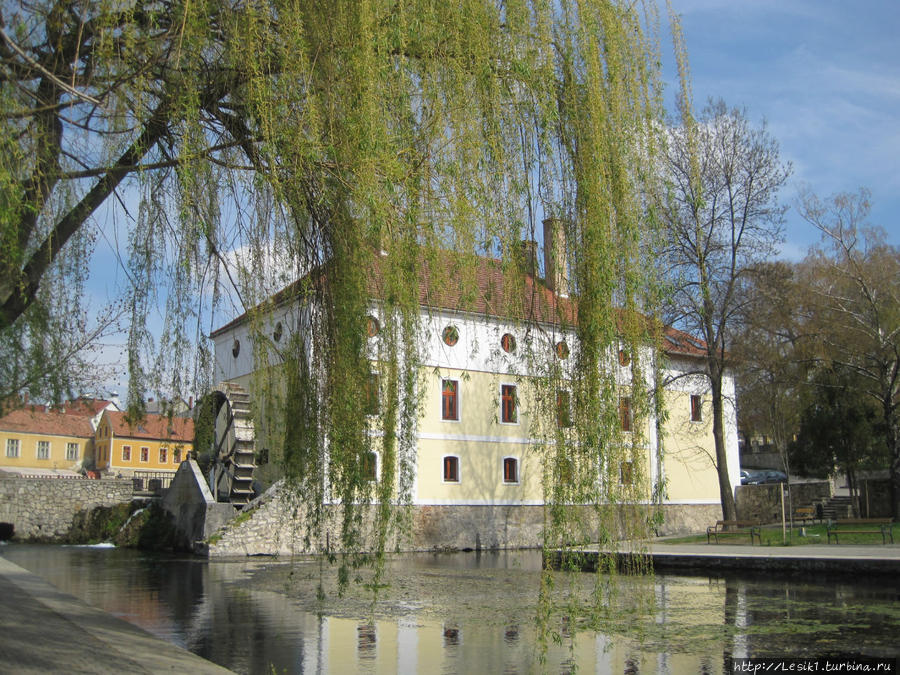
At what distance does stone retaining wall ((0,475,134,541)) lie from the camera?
2980cm

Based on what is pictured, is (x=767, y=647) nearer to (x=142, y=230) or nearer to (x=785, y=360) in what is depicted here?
(x=142, y=230)

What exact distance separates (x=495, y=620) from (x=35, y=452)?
51.3 m

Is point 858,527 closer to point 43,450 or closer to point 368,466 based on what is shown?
point 368,466

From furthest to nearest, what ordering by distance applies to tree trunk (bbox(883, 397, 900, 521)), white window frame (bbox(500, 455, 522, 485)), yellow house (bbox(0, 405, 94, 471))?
yellow house (bbox(0, 405, 94, 471)), white window frame (bbox(500, 455, 522, 485)), tree trunk (bbox(883, 397, 900, 521))

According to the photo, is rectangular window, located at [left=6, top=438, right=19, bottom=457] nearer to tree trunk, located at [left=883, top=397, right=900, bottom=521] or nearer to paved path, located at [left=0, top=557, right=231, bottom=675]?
paved path, located at [left=0, top=557, right=231, bottom=675]

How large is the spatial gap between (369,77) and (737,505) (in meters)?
30.6

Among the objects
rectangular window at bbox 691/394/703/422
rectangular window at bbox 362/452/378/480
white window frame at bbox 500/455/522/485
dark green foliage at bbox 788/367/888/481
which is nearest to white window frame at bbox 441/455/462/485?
white window frame at bbox 500/455/522/485

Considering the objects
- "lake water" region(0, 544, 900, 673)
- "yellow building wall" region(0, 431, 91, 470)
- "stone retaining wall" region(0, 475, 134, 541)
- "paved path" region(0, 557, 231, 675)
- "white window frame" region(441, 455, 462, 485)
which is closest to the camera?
"paved path" region(0, 557, 231, 675)

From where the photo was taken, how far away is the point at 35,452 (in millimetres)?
53938

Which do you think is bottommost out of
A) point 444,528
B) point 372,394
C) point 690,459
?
point 444,528

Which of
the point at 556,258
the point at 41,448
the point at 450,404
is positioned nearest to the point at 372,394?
the point at 556,258

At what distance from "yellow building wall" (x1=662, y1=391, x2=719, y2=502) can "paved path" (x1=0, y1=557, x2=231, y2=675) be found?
24.0 m

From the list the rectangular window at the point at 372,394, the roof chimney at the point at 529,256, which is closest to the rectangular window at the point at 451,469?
the rectangular window at the point at 372,394

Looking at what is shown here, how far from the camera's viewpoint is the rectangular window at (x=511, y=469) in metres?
27.8
